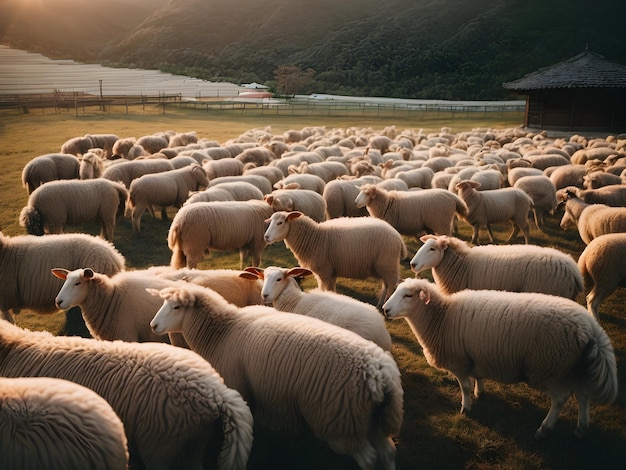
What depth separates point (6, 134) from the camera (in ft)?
90.6

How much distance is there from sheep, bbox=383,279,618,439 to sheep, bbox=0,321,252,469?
241 centimetres

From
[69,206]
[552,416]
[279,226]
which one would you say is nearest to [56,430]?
[552,416]

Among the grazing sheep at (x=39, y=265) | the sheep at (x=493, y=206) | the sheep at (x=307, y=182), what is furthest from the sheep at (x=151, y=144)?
the sheep at (x=493, y=206)

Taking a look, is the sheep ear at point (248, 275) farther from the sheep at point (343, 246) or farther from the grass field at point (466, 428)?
the grass field at point (466, 428)

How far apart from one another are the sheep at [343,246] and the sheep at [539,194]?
5459 mm

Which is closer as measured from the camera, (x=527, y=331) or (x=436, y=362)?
(x=527, y=331)

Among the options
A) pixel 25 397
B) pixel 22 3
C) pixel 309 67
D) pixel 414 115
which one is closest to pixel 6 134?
pixel 22 3

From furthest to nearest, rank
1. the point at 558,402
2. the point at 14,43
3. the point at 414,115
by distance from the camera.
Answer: the point at 414,115, the point at 14,43, the point at 558,402

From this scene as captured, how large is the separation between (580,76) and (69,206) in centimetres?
3014

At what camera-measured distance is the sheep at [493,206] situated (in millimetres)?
10039

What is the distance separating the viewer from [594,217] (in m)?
8.44

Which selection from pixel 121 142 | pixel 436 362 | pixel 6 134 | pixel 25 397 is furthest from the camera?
pixel 6 134

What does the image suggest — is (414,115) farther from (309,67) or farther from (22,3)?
(309,67)

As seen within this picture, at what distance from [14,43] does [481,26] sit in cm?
7853
